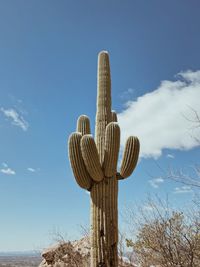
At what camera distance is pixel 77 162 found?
582 centimetres

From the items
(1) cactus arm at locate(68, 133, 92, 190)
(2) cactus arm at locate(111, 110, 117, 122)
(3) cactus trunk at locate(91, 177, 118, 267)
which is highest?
(2) cactus arm at locate(111, 110, 117, 122)

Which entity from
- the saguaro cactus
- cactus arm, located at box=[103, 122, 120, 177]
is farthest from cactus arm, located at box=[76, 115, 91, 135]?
cactus arm, located at box=[103, 122, 120, 177]

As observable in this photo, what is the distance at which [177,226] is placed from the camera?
24.4 ft

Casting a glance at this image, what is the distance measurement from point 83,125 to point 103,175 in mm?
1055

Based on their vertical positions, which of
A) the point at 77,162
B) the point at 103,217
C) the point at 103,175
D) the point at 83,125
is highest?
the point at 83,125

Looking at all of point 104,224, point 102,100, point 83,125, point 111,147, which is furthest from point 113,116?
point 104,224

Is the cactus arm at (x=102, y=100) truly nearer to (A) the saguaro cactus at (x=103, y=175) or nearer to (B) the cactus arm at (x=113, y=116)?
(A) the saguaro cactus at (x=103, y=175)

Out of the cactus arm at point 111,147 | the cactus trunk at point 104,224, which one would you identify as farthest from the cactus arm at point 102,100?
the cactus trunk at point 104,224

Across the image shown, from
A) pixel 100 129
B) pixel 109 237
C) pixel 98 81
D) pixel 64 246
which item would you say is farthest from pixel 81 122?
pixel 64 246

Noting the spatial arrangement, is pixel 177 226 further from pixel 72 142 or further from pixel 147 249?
pixel 72 142

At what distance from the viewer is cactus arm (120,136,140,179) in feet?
19.6

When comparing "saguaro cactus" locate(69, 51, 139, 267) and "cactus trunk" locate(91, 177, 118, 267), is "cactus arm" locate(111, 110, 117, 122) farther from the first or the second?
"cactus trunk" locate(91, 177, 118, 267)

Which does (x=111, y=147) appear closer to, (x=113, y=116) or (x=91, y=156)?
(x=91, y=156)

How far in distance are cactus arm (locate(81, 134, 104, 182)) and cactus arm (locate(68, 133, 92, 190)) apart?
11 cm
